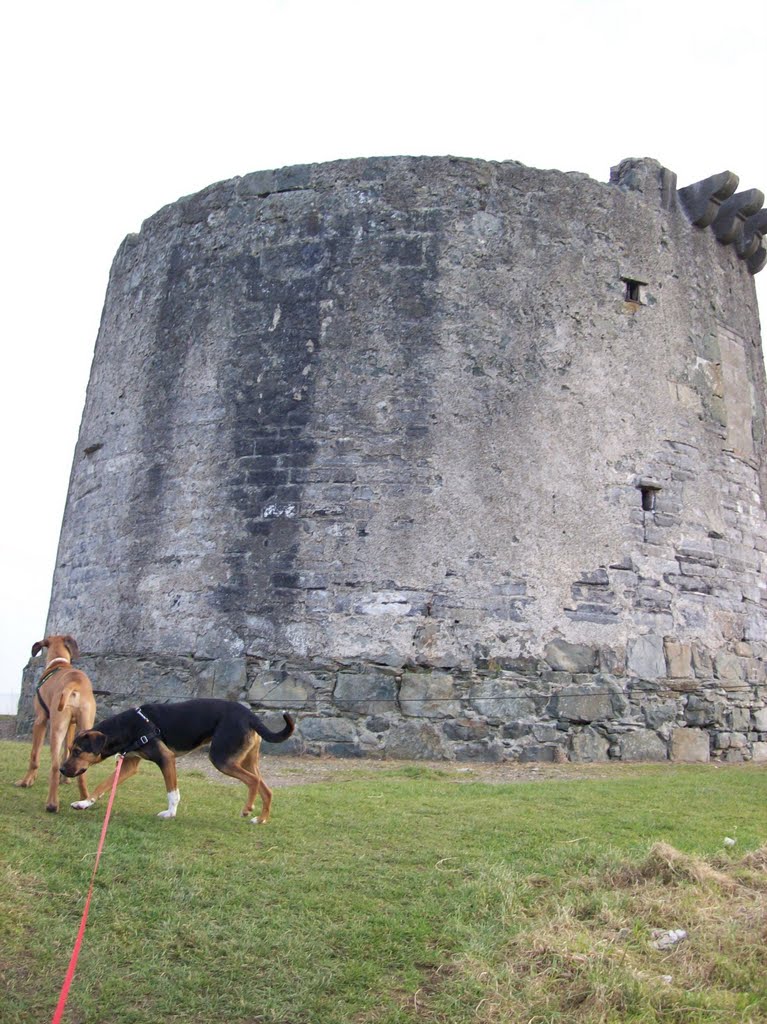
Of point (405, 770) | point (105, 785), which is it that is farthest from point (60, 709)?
point (405, 770)

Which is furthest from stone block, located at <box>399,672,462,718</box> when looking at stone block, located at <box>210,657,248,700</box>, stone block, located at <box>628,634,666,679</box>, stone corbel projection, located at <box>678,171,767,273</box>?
stone corbel projection, located at <box>678,171,767,273</box>

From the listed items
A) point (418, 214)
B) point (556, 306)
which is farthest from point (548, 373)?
point (418, 214)

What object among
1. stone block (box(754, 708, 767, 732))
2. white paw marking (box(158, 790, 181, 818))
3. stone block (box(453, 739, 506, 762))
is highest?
stone block (box(754, 708, 767, 732))

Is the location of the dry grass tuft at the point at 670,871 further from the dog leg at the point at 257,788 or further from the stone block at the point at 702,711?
the stone block at the point at 702,711

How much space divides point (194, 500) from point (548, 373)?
399cm

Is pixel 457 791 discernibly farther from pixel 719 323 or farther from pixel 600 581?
pixel 719 323

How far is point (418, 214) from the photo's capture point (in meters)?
11.2

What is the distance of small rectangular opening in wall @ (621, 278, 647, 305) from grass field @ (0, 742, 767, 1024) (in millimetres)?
6319

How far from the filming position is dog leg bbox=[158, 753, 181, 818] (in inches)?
250

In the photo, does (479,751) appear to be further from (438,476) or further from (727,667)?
(727,667)

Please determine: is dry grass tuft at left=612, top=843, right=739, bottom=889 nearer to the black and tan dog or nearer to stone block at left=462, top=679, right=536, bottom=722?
the black and tan dog

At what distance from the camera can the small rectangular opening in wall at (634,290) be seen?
11.6 m

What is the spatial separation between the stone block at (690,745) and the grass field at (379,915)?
11.3ft

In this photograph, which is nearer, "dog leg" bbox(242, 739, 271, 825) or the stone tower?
"dog leg" bbox(242, 739, 271, 825)
